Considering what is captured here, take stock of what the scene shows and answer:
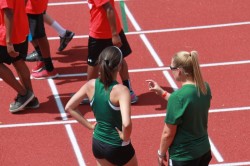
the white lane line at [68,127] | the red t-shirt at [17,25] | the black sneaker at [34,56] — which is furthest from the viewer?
the black sneaker at [34,56]

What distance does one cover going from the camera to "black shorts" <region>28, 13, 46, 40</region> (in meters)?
10.3

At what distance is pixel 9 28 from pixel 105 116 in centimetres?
303

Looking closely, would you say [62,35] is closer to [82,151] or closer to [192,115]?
[82,151]

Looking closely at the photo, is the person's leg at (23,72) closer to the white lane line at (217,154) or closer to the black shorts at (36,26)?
the black shorts at (36,26)

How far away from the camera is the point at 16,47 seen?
9266 mm

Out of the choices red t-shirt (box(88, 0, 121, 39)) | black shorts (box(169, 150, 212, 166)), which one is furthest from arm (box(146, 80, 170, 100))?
red t-shirt (box(88, 0, 121, 39))

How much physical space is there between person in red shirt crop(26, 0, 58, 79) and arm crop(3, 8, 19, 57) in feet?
4.34

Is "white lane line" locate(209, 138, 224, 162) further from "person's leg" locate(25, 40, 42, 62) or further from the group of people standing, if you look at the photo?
"person's leg" locate(25, 40, 42, 62)

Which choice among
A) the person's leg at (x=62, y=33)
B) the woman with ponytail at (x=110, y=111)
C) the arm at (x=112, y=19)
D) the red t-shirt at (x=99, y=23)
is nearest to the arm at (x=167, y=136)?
the woman with ponytail at (x=110, y=111)

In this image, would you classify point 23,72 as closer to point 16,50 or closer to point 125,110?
point 16,50

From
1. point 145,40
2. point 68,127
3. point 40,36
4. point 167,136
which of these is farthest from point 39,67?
point 167,136

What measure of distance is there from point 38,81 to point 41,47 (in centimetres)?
55

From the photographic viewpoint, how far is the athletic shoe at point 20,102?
9.49 m

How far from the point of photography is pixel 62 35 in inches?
451
